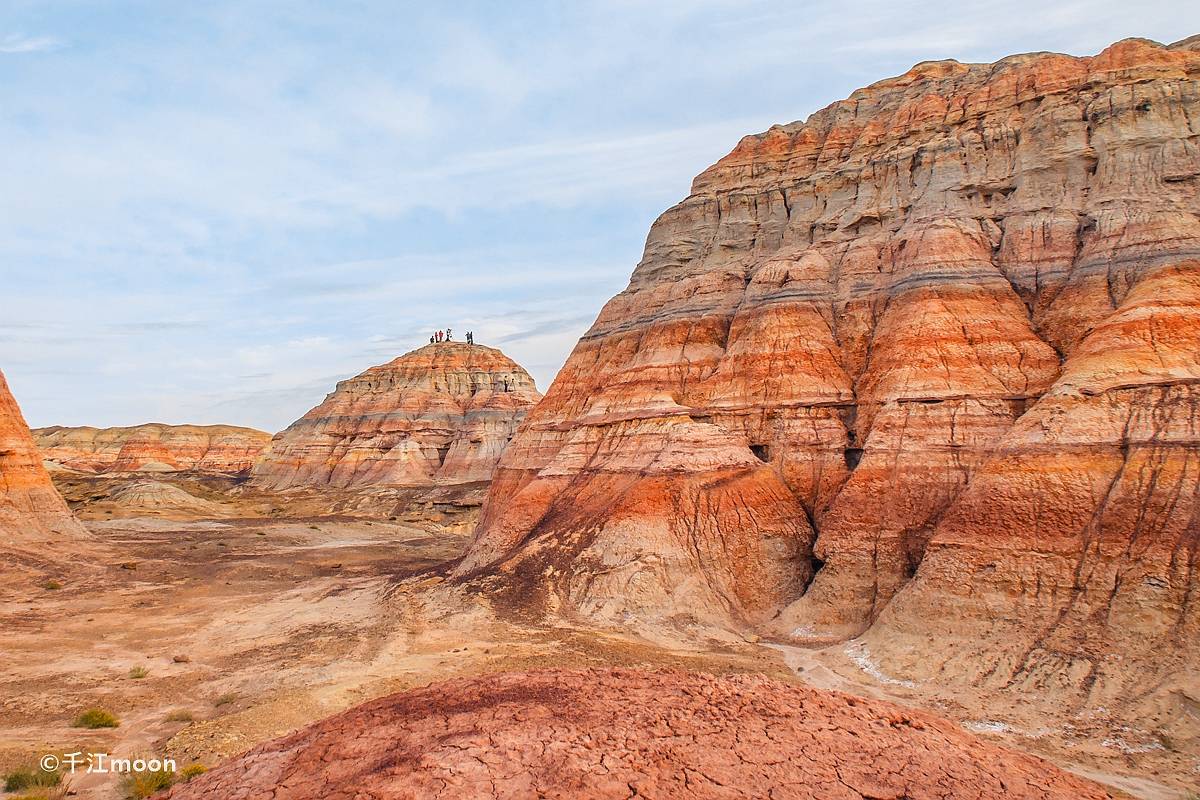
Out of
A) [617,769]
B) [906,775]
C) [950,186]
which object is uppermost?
[950,186]

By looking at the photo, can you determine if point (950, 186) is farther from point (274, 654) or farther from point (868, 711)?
point (274, 654)

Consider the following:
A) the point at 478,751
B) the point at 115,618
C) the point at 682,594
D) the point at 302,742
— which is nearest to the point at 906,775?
the point at 478,751

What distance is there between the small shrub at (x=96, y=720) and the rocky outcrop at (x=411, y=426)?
63.3m

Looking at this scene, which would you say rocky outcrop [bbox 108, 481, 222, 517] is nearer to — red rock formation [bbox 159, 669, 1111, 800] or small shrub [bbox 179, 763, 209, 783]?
small shrub [bbox 179, 763, 209, 783]

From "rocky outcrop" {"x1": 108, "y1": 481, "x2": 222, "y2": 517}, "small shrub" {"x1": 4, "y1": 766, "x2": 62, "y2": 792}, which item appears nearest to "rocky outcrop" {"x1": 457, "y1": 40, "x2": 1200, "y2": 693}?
"small shrub" {"x1": 4, "y1": 766, "x2": 62, "y2": 792}

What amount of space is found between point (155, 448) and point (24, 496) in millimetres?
90479

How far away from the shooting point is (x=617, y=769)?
735 centimetres

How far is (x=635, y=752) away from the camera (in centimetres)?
773

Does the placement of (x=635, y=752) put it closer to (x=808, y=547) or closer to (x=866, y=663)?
(x=866, y=663)

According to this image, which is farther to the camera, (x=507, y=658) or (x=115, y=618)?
(x=115, y=618)

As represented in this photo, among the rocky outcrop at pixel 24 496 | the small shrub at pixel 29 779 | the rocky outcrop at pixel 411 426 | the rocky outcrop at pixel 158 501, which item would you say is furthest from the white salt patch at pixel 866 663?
the rocky outcrop at pixel 158 501

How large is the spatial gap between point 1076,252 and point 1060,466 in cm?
993

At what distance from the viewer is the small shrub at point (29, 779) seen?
1025cm

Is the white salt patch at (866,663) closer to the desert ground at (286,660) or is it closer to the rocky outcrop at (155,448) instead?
the desert ground at (286,660)
